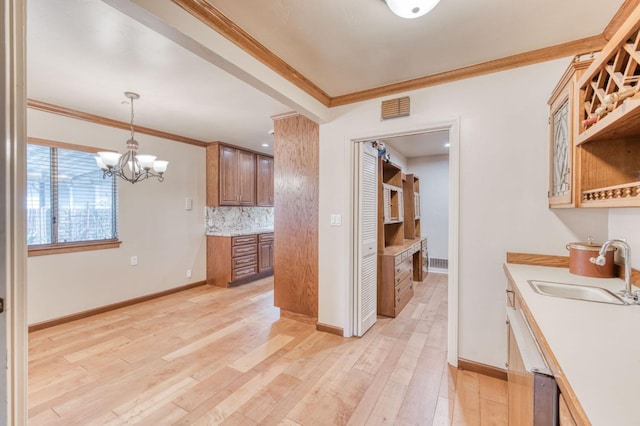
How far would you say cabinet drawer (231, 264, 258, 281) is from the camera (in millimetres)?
4604

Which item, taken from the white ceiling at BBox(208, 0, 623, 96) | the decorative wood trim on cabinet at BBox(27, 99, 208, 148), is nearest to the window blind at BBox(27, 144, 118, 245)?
the decorative wood trim on cabinet at BBox(27, 99, 208, 148)

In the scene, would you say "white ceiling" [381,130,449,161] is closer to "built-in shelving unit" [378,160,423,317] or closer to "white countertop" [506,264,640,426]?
"built-in shelving unit" [378,160,423,317]

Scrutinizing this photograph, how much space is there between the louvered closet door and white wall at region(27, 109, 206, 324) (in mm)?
3021

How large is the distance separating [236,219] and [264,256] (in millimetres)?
890

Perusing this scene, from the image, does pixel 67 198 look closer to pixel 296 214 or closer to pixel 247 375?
pixel 296 214

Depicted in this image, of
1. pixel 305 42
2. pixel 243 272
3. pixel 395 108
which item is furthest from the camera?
pixel 243 272

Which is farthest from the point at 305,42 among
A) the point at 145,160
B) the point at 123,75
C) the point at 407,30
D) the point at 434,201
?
the point at 434,201

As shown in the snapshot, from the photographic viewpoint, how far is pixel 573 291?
1.53 m

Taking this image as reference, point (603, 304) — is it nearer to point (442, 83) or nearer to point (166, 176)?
point (442, 83)

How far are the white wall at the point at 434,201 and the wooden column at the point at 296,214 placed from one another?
3.42 m

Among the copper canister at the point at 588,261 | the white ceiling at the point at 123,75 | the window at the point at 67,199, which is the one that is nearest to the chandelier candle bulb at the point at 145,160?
the white ceiling at the point at 123,75

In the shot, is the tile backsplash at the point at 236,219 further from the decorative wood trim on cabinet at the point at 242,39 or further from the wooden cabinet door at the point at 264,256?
the decorative wood trim on cabinet at the point at 242,39

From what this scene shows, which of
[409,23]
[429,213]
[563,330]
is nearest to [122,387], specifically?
[563,330]

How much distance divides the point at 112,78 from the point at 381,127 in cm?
236
